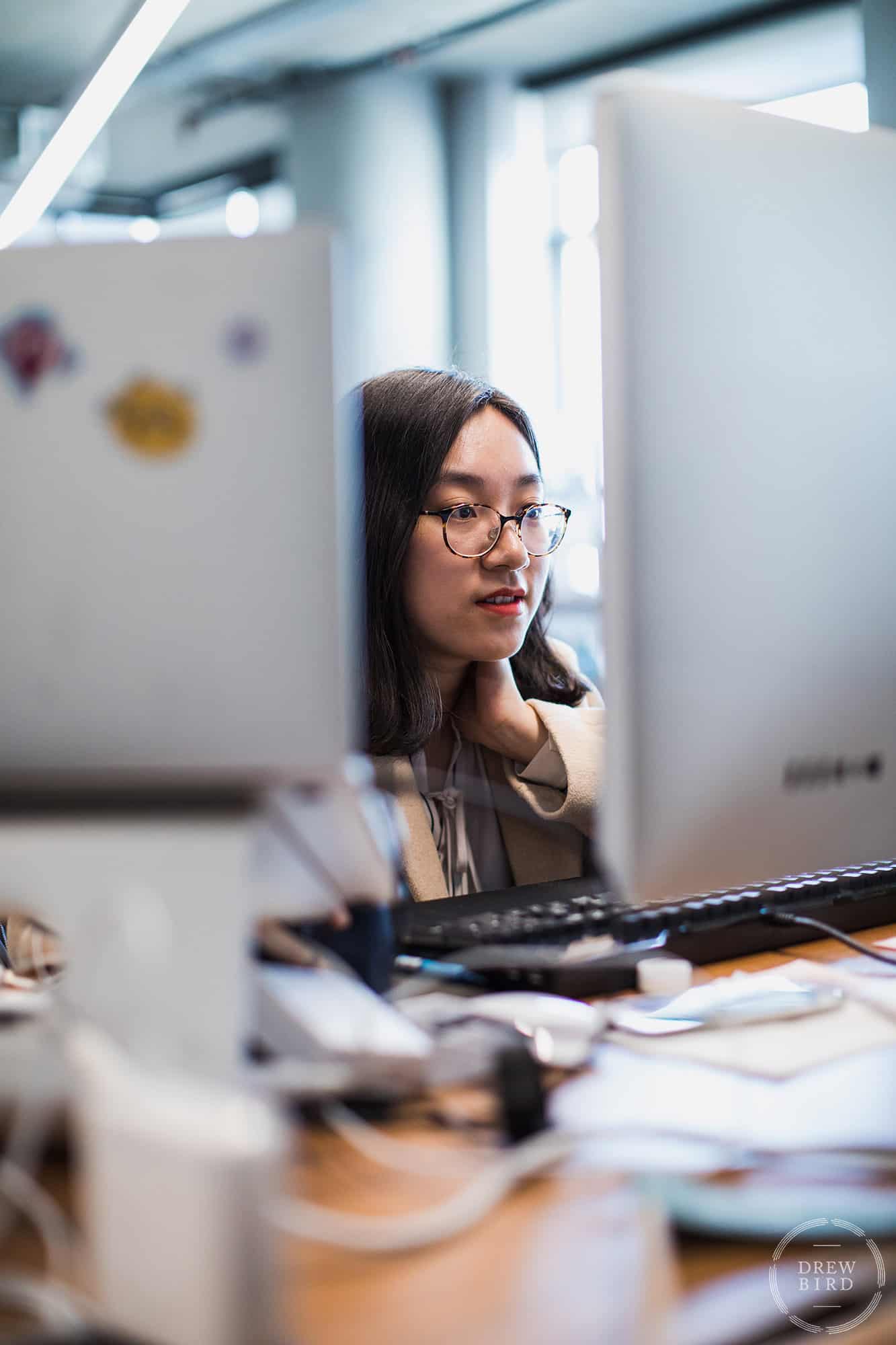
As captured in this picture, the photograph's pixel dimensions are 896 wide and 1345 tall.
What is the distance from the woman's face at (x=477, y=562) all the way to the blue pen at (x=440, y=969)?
63 centimetres

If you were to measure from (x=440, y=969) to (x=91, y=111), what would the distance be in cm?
316

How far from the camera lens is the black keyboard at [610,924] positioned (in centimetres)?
87

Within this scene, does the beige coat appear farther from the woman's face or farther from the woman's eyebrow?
the woman's eyebrow

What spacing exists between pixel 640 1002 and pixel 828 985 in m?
0.14

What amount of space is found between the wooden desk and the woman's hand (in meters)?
0.92

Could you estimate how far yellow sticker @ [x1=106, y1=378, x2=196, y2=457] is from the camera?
1.94ft

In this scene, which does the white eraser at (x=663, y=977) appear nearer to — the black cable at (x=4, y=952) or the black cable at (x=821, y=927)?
the black cable at (x=821, y=927)

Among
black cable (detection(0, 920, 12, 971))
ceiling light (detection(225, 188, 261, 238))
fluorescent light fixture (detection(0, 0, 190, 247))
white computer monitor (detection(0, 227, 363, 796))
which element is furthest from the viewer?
ceiling light (detection(225, 188, 261, 238))

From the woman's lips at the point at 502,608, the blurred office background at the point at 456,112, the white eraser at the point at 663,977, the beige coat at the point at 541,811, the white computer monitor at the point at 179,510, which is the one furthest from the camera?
the blurred office background at the point at 456,112

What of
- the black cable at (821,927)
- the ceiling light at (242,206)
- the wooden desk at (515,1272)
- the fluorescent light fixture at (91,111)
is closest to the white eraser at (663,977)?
the black cable at (821,927)

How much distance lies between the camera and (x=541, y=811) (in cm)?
140

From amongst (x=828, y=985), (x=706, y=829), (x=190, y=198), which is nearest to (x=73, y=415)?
(x=706, y=829)

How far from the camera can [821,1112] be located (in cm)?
66

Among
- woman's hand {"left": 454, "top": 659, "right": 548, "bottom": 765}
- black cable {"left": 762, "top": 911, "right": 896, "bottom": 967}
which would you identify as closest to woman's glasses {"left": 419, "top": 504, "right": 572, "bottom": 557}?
woman's hand {"left": 454, "top": 659, "right": 548, "bottom": 765}
